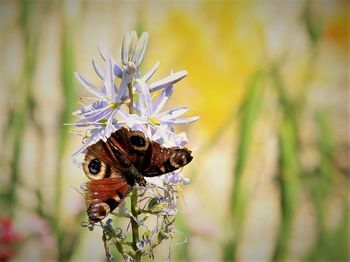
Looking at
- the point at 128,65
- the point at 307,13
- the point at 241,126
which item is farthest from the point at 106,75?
the point at 307,13

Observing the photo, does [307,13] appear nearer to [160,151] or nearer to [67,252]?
[67,252]

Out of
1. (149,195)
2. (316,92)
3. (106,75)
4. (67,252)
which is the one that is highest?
(316,92)

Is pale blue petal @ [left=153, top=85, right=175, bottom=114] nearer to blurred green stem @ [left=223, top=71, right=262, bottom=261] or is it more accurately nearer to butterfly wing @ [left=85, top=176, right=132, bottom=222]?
butterfly wing @ [left=85, top=176, right=132, bottom=222]

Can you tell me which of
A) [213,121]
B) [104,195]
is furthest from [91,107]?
[213,121]

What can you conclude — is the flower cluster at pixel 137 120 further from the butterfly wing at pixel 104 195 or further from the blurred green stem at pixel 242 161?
the blurred green stem at pixel 242 161

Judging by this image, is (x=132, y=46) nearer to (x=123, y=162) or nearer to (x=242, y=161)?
(x=123, y=162)

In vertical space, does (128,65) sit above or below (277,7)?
below

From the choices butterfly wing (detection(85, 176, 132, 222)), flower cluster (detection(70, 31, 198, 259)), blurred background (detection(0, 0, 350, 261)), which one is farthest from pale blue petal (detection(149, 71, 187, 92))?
blurred background (detection(0, 0, 350, 261))
